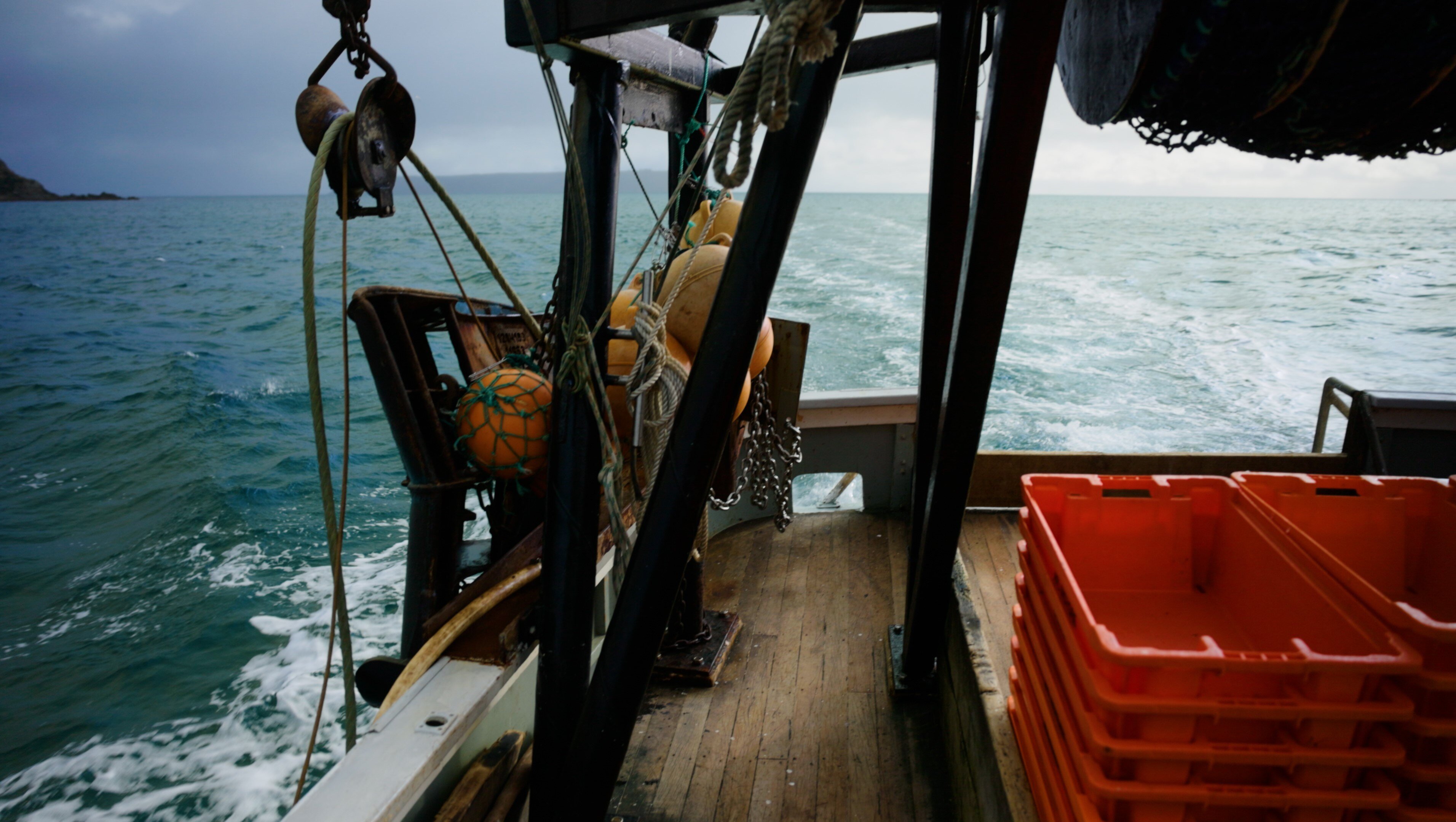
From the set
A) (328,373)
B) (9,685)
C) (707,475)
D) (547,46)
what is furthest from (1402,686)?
(328,373)

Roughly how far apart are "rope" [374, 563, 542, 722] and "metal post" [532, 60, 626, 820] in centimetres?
13

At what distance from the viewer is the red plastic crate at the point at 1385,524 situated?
1705mm

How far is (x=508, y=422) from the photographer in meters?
2.26

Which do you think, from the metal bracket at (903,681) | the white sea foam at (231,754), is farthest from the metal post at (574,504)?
the white sea foam at (231,754)

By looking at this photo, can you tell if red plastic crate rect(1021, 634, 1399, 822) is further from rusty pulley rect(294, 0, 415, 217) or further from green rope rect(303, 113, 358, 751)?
rusty pulley rect(294, 0, 415, 217)

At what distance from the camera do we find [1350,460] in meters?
3.34

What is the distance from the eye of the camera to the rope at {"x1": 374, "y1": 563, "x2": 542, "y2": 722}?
1920 mm

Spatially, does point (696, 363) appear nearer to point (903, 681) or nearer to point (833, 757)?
point (833, 757)

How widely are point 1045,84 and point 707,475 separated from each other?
1003 mm

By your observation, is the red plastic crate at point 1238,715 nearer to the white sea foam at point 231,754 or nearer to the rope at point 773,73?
the rope at point 773,73

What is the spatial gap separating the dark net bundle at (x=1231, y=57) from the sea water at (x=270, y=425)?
16.9ft

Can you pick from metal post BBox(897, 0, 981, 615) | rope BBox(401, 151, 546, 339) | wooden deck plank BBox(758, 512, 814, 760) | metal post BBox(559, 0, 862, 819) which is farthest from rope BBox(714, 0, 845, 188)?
wooden deck plank BBox(758, 512, 814, 760)

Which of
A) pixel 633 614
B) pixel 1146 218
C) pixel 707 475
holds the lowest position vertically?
pixel 633 614

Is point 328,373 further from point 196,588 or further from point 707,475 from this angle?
point 707,475
